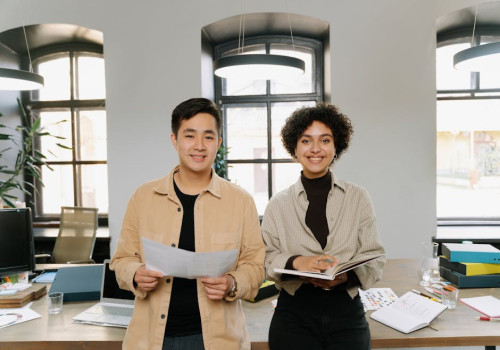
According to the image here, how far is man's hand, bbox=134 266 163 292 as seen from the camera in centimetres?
118

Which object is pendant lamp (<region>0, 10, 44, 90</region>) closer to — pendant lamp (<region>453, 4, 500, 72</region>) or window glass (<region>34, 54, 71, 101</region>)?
window glass (<region>34, 54, 71, 101</region>)

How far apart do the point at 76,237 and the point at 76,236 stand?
10 mm

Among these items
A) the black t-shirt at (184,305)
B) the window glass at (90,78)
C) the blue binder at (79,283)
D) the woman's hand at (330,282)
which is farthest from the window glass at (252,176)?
the black t-shirt at (184,305)

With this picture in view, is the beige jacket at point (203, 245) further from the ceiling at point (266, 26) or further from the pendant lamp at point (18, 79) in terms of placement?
the ceiling at point (266, 26)

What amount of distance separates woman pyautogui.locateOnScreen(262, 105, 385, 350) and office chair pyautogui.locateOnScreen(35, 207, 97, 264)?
8.49ft

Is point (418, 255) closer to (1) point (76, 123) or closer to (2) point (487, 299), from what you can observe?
(2) point (487, 299)

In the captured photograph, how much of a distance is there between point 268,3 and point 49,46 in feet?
9.00

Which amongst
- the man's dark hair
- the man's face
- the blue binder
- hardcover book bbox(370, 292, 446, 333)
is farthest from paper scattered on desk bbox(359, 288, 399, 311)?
the blue binder

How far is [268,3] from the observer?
3.65 metres

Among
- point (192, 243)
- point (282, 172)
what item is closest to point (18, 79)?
point (192, 243)

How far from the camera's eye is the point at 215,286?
3.87 ft

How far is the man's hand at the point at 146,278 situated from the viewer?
118cm

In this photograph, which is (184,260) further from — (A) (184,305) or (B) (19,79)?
(B) (19,79)

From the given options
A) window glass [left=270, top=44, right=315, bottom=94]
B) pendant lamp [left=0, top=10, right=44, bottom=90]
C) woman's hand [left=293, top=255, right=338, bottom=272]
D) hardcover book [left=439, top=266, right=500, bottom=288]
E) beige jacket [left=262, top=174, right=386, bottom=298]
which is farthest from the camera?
window glass [left=270, top=44, right=315, bottom=94]
